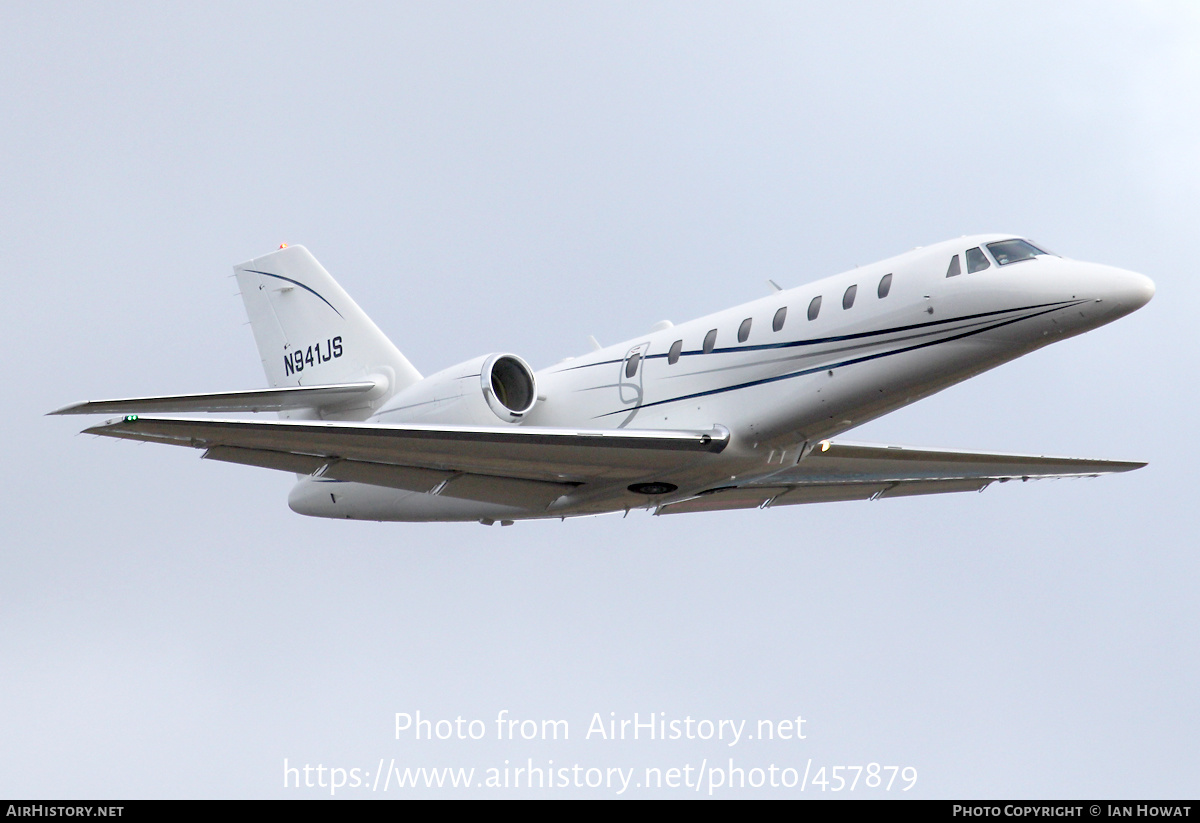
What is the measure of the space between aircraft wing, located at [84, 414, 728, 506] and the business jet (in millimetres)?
31

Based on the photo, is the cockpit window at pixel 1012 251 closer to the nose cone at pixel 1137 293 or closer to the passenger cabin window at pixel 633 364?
the nose cone at pixel 1137 293

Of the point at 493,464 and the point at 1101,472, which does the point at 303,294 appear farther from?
the point at 1101,472

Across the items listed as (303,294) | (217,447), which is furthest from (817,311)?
(303,294)

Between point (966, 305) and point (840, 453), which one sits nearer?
point (966, 305)

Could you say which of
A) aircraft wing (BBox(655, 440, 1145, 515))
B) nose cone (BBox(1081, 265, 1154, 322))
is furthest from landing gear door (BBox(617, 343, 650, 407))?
nose cone (BBox(1081, 265, 1154, 322))

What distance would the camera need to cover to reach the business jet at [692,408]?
15.5 meters

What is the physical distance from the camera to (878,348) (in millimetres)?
15922

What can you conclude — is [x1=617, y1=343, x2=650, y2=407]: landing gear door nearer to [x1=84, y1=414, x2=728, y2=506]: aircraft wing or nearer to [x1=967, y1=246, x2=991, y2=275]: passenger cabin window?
[x1=84, y1=414, x2=728, y2=506]: aircraft wing

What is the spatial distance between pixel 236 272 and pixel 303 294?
155cm

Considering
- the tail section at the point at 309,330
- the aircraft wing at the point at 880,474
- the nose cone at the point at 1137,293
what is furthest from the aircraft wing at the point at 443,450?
the nose cone at the point at 1137,293

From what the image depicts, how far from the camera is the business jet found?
15516 millimetres

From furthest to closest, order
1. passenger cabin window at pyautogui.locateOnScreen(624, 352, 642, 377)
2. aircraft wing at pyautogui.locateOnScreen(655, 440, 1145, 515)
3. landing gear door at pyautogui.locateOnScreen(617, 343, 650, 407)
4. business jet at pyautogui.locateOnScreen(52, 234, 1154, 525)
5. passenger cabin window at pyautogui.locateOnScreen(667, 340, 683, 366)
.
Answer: aircraft wing at pyautogui.locateOnScreen(655, 440, 1145, 515), passenger cabin window at pyautogui.locateOnScreen(624, 352, 642, 377), landing gear door at pyautogui.locateOnScreen(617, 343, 650, 407), passenger cabin window at pyautogui.locateOnScreen(667, 340, 683, 366), business jet at pyautogui.locateOnScreen(52, 234, 1154, 525)

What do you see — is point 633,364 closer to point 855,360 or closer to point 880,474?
point 855,360

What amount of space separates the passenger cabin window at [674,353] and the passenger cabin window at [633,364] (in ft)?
1.65
